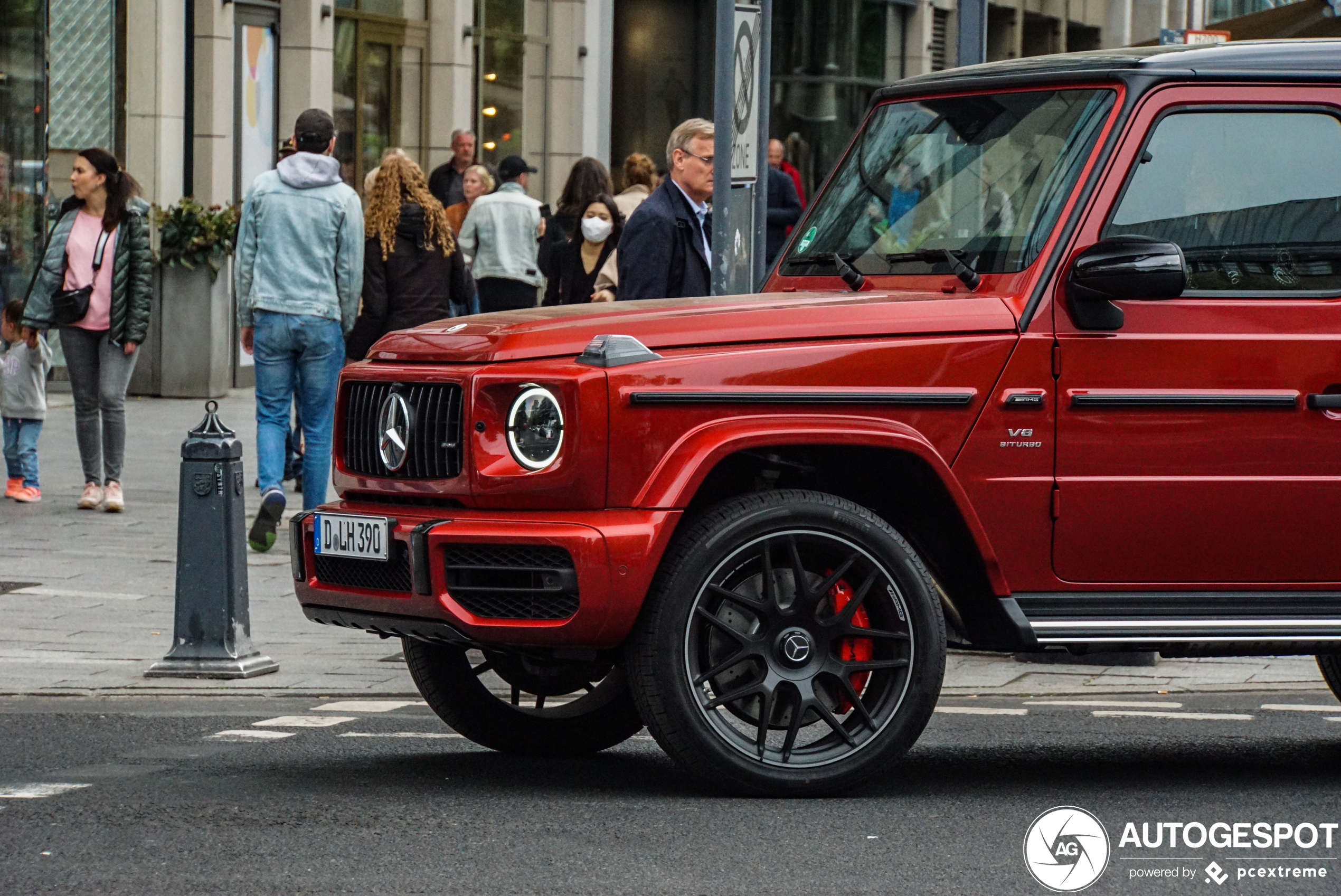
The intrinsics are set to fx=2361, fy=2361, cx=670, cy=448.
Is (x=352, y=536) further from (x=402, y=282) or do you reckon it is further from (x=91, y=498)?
(x=91, y=498)

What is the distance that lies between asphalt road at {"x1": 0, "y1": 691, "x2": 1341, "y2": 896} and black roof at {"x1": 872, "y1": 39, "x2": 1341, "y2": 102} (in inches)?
75.1

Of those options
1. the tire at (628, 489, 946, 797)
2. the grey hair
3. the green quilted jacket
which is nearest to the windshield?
the tire at (628, 489, 946, 797)

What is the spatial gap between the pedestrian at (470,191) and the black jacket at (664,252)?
725cm

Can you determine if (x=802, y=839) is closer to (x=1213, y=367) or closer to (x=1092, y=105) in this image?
(x=1213, y=367)

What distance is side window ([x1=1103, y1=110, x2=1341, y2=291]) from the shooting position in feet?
20.6

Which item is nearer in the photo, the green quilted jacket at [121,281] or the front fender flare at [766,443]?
the front fender flare at [766,443]

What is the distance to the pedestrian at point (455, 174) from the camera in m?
17.8

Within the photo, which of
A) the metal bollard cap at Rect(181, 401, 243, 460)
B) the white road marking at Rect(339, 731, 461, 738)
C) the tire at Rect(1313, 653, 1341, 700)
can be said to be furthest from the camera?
the metal bollard cap at Rect(181, 401, 243, 460)

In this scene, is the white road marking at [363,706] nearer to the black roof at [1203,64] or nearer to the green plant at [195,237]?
the black roof at [1203,64]

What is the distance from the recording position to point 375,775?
634 centimetres

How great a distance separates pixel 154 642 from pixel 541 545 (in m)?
3.88

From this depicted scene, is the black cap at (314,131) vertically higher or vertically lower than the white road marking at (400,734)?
higher

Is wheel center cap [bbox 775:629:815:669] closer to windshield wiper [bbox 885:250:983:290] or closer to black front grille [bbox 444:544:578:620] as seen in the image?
black front grille [bbox 444:544:578:620]

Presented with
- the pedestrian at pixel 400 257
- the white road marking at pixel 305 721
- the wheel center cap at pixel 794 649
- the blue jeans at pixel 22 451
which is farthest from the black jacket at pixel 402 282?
the wheel center cap at pixel 794 649
